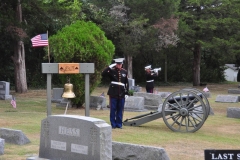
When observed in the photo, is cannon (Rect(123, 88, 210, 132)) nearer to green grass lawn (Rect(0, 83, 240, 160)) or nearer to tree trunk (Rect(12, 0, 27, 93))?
green grass lawn (Rect(0, 83, 240, 160))

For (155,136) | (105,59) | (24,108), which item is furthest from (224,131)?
Answer: (24,108)

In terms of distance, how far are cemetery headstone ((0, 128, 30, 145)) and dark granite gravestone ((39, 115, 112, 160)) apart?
2607 mm

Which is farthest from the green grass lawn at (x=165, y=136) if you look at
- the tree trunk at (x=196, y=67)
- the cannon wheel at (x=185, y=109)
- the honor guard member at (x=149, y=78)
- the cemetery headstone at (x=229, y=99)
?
the tree trunk at (x=196, y=67)

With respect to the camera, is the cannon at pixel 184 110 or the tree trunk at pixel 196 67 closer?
the cannon at pixel 184 110

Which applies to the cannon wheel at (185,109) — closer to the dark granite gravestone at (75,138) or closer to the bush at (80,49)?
the bush at (80,49)

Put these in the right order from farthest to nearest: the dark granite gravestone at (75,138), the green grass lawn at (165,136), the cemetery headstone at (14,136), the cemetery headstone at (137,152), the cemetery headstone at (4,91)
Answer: the cemetery headstone at (4,91), the cemetery headstone at (14,136), the green grass lawn at (165,136), the cemetery headstone at (137,152), the dark granite gravestone at (75,138)

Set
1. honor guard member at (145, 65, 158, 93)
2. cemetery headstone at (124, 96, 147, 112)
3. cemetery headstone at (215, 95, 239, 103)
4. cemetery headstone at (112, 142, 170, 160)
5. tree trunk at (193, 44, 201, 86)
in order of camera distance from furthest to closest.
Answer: tree trunk at (193, 44, 201, 86) < cemetery headstone at (215, 95, 239, 103) < honor guard member at (145, 65, 158, 93) < cemetery headstone at (124, 96, 147, 112) < cemetery headstone at (112, 142, 170, 160)

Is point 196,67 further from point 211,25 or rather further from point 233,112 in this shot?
point 233,112

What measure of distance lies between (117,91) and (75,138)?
561 cm

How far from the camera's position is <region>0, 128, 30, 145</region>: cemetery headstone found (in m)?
10.1

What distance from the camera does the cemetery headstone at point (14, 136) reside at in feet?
33.2

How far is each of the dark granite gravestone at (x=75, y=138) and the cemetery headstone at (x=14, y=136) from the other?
8.55 ft

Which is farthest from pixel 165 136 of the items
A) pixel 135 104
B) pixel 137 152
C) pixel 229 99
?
pixel 229 99

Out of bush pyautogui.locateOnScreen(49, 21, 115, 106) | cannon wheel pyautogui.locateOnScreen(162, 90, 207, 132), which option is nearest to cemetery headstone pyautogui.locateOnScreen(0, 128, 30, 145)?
cannon wheel pyautogui.locateOnScreen(162, 90, 207, 132)
